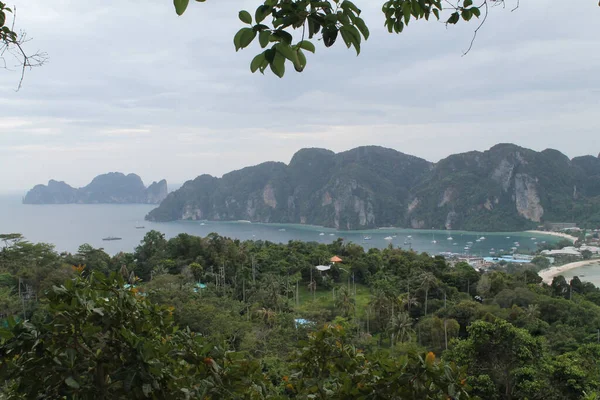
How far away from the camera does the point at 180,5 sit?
731 mm

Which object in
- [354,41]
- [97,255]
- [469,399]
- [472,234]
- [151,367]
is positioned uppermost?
[354,41]

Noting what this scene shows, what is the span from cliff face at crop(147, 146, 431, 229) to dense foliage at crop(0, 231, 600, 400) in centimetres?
5103

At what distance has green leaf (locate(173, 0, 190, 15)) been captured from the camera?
2.38ft

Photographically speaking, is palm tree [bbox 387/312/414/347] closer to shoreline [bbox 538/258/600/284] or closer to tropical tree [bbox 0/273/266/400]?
tropical tree [bbox 0/273/266/400]

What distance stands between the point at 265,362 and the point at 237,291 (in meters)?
8.78

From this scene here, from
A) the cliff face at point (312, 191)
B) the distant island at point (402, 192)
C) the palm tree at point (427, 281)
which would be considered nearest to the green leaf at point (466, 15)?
the palm tree at point (427, 281)

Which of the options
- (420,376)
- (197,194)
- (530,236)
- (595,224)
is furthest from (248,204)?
(420,376)

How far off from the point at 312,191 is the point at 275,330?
72.6 metres

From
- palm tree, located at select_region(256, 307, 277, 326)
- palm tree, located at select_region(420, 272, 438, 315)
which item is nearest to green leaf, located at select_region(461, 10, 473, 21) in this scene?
palm tree, located at select_region(256, 307, 277, 326)

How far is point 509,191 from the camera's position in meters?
69.1

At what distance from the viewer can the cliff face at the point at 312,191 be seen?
250ft

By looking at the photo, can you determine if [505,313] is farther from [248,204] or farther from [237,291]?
[248,204]

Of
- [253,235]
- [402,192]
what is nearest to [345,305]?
[253,235]

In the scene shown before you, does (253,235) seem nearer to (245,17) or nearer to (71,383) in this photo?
(71,383)
